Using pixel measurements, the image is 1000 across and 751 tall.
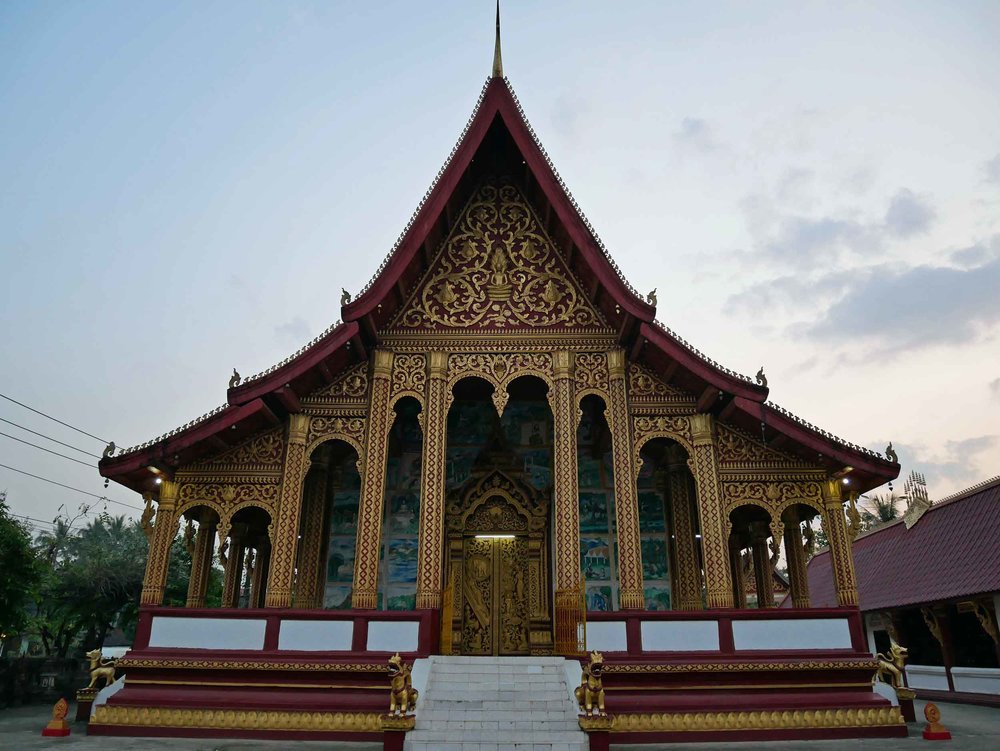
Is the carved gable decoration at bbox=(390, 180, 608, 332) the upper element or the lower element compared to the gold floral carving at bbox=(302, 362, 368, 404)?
upper

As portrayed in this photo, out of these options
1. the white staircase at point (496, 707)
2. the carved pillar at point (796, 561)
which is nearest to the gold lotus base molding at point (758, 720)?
the white staircase at point (496, 707)

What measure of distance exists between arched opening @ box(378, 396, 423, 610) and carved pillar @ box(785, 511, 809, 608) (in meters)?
6.81

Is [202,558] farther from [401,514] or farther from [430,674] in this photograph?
[430,674]

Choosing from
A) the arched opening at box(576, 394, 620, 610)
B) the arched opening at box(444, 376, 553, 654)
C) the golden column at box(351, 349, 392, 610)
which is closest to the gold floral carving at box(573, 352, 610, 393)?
the arched opening at box(576, 394, 620, 610)

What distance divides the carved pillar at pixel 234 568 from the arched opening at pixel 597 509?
6622mm

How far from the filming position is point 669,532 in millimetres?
12969

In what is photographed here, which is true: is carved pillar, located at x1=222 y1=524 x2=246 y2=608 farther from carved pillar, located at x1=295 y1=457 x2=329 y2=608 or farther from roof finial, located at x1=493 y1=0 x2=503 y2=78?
roof finial, located at x1=493 y1=0 x2=503 y2=78

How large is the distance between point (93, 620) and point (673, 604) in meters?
16.6

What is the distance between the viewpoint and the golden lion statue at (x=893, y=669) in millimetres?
9663

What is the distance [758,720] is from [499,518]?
5534 mm

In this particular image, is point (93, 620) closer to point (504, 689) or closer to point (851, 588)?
point (504, 689)

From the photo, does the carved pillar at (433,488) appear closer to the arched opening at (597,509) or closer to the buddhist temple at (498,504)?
the buddhist temple at (498,504)

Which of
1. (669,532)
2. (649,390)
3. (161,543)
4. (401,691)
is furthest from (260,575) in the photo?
(649,390)

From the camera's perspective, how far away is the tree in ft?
48.3
